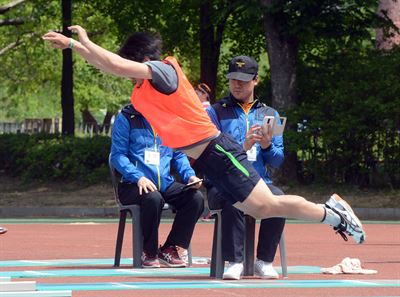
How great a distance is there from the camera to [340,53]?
2780cm

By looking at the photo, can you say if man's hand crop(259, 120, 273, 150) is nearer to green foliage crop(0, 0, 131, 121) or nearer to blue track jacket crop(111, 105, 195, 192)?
blue track jacket crop(111, 105, 195, 192)

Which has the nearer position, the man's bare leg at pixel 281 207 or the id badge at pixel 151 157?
the man's bare leg at pixel 281 207

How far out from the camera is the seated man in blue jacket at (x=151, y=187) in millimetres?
12156

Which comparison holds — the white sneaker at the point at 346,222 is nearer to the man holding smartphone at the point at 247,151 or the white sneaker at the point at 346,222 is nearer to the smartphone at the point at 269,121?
the man holding smartphone at the point at 247,151

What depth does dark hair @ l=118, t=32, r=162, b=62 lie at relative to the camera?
10.9 m

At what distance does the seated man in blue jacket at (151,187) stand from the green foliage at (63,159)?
1615 centimetres

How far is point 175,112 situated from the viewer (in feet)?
31.3

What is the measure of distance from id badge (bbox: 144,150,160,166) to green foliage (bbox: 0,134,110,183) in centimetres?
1626

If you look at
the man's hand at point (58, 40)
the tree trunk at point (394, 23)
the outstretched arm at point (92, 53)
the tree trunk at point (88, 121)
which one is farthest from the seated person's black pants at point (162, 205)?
the tree trunk at point (88, 121)

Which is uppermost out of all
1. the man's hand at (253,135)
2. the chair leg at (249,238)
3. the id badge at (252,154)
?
the man's hand at (253,135)

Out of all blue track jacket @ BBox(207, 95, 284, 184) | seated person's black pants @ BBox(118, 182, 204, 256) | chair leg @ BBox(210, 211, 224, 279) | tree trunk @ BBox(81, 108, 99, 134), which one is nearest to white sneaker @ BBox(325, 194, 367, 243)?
blue track jacket @ BBox(207, 95, 284, 184)

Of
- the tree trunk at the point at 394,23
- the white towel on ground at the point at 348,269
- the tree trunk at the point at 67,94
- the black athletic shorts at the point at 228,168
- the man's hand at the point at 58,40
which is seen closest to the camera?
the man's hand at the point at 58,40

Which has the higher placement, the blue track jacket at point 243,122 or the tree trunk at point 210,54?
the tree trunk at point 210,54

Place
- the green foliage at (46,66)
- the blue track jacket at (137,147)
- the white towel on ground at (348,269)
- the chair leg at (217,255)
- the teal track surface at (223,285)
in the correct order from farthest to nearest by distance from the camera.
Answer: the green foliage at (46,66) → the blue track jacket at (137,147) → the white towel on ground at (348,269) → the chair leg at (217,255) → the teal track surface at (223,285)
